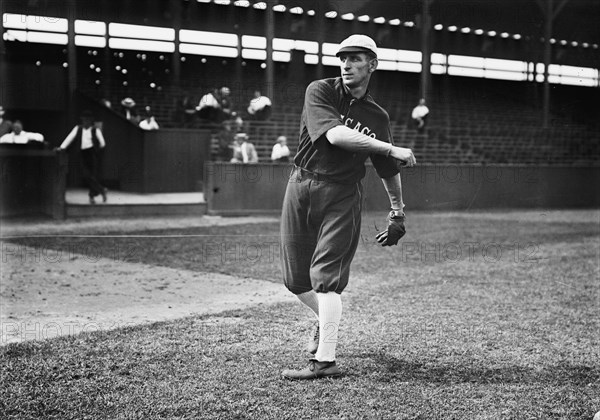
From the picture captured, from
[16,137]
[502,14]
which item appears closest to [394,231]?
[16,137]

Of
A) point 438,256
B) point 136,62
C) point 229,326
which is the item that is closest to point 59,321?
point 229,326

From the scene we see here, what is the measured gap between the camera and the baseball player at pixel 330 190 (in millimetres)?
4160

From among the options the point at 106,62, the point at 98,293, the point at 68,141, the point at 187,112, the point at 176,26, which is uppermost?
the point at 176,26

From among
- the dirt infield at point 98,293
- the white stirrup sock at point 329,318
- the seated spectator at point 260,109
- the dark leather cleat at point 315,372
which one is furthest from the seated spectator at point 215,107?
the dark leather cleat at point 315,372

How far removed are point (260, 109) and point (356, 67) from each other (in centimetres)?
1648

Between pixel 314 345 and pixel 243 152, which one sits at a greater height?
pixel 243 152

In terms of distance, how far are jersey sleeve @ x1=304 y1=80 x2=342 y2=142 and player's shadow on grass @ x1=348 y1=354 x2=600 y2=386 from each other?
1.44m

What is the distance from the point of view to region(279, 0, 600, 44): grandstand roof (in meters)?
22.8

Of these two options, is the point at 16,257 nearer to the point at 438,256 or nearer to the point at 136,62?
the point at 438,256

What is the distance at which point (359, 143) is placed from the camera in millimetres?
4004

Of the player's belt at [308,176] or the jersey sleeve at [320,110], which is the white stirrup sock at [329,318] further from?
the jersey sleeve at [320,110]

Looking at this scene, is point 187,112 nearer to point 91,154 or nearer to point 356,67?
point 91,154

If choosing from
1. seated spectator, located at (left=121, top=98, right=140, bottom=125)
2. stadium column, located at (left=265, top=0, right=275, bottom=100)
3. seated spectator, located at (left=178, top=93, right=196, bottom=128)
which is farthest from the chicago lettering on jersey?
seated spectator, located at (left=178, top=93, right=196, bottom=128)

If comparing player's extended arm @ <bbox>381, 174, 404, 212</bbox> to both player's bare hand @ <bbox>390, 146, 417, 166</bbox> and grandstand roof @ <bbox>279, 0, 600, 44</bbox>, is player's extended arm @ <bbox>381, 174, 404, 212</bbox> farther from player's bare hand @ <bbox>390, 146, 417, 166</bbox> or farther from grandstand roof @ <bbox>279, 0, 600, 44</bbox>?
grandstand roof @ <bbox>279, 0, 600, 44</bbox>
